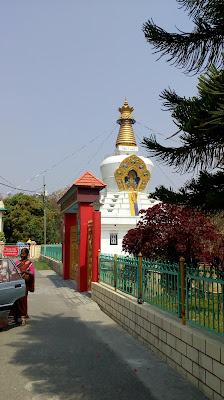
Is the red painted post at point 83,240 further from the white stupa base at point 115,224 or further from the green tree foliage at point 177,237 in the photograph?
the white stupa base at point 115,224

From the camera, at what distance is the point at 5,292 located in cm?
708

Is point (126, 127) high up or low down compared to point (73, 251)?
up

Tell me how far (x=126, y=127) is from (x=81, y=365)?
86.5 feet

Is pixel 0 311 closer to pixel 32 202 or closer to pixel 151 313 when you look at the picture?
pixel 151 313

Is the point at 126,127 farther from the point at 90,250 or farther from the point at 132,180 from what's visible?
the point at 90,250

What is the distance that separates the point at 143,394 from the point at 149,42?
408 cm

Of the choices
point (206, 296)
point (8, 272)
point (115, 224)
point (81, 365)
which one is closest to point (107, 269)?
point (8, 272)

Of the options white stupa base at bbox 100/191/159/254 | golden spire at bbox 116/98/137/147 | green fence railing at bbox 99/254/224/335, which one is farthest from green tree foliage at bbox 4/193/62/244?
green fence railing at bbox 99/254/224/335

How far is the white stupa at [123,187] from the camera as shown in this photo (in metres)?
23.6

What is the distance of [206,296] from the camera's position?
4543 millimetres

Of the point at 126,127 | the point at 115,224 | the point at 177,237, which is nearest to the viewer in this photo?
the point at 177,237

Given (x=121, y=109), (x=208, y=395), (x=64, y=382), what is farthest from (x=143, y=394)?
(x=121, y=109)

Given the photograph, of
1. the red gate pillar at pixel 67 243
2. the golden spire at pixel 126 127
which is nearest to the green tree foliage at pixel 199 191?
the red gate pillar at pixel 67 243

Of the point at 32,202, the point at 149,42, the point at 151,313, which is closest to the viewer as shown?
the point at 149,42
